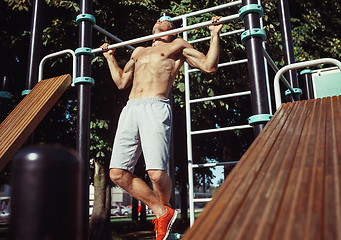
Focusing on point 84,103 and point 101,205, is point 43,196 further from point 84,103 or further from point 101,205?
point 101,205

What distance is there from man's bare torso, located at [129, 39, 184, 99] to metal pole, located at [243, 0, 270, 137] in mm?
612

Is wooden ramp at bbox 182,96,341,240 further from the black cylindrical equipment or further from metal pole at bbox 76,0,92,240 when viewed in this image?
metal pole at bbox 76,0,92,240

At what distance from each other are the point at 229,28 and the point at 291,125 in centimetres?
528

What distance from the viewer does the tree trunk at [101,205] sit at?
814 centimetres

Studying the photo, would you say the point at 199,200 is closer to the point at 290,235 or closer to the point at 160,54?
the point at 160,54

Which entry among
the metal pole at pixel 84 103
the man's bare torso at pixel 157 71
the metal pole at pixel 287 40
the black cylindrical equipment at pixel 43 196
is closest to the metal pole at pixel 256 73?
the man's bare torso at pixel 157 71

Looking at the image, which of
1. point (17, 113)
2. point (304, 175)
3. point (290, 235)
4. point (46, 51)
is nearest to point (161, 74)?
point (17, 113)

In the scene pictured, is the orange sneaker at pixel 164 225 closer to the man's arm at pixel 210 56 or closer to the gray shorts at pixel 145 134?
the gray shorts at pixel 145 134

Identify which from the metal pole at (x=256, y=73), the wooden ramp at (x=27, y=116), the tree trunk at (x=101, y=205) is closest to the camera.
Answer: the metal pole at (x=256, y=73)

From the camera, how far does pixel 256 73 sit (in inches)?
97.2

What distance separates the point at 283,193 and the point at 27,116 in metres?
2.55

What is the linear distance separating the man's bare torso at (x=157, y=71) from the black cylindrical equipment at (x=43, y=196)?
2200 millimetres

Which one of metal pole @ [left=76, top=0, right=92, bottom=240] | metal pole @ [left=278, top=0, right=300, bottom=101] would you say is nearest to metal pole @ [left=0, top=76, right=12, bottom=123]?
metal pole @ [left=76, top=0, right=92, bottom=240]

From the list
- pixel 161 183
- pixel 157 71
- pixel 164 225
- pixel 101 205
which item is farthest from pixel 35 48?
pixel 101 205
